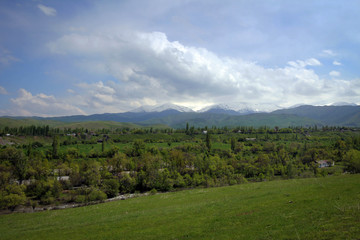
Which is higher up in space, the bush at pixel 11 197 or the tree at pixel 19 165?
the tree at pixel 19 165

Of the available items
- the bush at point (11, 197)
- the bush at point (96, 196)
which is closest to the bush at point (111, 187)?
the bush at point (96, 196)

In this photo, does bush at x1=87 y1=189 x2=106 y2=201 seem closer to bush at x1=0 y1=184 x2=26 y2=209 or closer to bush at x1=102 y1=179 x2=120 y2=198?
bush at x1=102 y1=179 x2=120 y2=198

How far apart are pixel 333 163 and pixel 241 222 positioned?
124482mm

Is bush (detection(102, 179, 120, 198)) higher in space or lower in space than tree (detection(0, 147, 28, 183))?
lower

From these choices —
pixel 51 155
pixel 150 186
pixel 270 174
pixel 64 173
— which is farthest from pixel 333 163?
pixel 51 155

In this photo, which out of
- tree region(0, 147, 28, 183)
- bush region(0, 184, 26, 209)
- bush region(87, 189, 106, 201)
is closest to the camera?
bush region(0, 184, 26, 209)

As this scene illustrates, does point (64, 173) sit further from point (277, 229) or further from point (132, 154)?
point (277, 229)

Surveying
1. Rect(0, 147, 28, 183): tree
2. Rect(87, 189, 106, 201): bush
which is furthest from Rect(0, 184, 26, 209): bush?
Rect(0, 147, 28, 183): tree

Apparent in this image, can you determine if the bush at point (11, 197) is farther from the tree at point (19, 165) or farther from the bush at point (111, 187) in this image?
the bush at point (111, 187)

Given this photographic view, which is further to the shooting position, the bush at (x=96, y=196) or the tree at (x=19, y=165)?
the tree at (x=19, y=165)

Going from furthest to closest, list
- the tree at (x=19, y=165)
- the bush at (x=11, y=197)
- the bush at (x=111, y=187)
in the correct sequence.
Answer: the tree at (x=19, y=165) < the bush at (x=111, y=187) < the bush at (x=11, y=197)

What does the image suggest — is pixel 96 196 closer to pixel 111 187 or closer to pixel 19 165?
pixel 111 187

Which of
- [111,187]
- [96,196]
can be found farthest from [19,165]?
[111,187]

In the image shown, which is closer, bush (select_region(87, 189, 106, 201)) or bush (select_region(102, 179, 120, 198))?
bush (select_region(87, 189, 106, 201))
